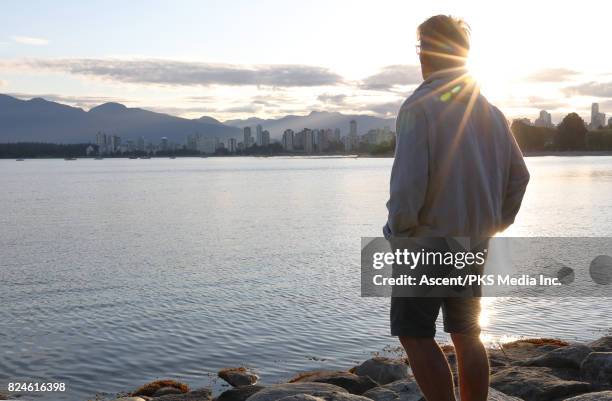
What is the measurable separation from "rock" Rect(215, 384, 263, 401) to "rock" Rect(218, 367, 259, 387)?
0.94 metres

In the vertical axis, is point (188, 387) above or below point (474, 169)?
below

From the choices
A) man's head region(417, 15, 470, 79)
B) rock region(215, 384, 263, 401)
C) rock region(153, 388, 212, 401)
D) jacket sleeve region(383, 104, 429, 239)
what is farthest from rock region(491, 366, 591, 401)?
man's head region(417, 15, 470, 79)

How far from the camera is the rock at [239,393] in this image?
8594mm

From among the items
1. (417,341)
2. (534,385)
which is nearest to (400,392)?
(534,385)

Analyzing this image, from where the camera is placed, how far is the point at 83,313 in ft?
47.9

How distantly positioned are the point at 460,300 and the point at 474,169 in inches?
31.4

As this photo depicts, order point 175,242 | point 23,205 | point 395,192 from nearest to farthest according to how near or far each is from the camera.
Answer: point 395,192 → point 175,242 → point 23,205

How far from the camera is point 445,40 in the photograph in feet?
13.4

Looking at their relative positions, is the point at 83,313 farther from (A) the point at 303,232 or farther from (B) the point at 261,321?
(A) the point at 303,232

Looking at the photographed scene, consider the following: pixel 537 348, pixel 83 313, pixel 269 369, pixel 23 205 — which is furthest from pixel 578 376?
pixel 23 205

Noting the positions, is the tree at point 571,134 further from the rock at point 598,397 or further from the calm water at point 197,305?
the rock at point 598,397

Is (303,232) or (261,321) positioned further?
(303,232)

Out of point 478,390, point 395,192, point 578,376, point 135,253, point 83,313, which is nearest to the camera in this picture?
point 395,192

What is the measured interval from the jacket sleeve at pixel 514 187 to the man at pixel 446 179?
1cm
